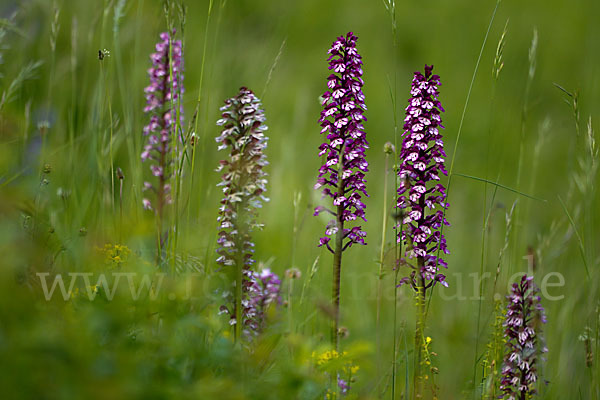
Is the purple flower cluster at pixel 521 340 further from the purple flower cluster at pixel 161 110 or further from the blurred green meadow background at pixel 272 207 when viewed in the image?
the purple flower cluster at pixel 161 110

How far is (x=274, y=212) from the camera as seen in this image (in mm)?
5141

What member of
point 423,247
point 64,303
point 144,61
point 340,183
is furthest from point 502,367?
point 144,61

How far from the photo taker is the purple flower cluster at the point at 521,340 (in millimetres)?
1844

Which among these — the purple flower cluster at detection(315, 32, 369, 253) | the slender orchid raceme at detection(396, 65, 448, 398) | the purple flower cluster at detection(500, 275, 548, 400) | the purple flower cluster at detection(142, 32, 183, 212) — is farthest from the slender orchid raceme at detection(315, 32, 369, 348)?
the purple flower cluster at detection(142, 32, 183, 212)

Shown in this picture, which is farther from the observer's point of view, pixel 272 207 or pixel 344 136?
pixel 272 207

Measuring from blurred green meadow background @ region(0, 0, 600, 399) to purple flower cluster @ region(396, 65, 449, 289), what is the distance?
11cm

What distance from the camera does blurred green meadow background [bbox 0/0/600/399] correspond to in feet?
3.86

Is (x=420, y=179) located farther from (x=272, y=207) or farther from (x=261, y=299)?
(x=272, y=207)

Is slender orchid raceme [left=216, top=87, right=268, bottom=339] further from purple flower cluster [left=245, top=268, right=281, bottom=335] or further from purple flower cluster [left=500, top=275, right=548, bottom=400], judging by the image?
purple flower cluster [left=500, top=275, right=548, bottom=400]

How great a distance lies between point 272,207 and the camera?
5.26 m

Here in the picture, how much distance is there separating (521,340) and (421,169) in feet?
2.09

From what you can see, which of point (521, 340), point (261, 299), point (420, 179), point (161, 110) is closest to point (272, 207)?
point (161, 110)

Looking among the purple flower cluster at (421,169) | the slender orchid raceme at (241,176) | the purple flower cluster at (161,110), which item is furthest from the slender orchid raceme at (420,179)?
the purple flower cluster at (161,110)

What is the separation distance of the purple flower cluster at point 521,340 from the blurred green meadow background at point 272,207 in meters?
0.09
